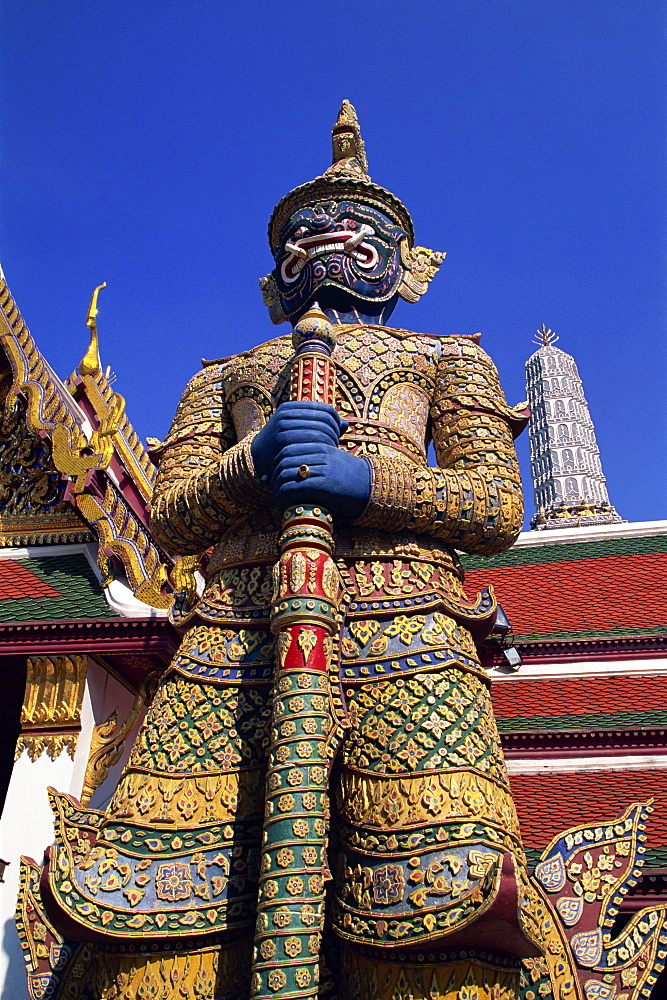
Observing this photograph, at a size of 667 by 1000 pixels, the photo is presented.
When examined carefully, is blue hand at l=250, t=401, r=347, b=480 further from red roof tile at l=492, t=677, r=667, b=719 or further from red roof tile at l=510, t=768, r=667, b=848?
red roof tile at l=492, t=677, r=667, b=719

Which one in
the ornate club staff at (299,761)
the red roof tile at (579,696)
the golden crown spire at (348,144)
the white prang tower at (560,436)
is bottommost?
the ornate club staff at (299,761)

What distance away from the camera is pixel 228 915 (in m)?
2.65

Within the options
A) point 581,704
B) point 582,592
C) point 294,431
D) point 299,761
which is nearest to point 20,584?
point 294,431

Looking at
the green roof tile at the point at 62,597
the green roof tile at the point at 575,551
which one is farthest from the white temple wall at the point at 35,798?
the green roof tile at the point at 575,551

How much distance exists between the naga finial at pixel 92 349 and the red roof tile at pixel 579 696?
13.2 ft

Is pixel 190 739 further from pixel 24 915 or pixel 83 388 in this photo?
pixel 83 388

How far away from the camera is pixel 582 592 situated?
7723 millimetres

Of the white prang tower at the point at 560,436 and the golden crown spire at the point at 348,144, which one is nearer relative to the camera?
the golden crown spire at the point at 348,144

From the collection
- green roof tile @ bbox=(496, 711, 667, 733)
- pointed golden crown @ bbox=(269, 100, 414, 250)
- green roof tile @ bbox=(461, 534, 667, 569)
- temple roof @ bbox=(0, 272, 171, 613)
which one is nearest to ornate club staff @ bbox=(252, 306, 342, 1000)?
pointed golden crown @ bbox=(269, 100, 414, 250)

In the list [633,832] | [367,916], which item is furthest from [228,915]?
[633,832]

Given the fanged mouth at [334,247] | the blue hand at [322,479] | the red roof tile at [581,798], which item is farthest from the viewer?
the red roof tile at [581,798]

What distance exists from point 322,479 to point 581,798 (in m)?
3.12

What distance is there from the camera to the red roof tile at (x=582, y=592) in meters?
7.07

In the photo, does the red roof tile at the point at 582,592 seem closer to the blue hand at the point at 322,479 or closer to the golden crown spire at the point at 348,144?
the golden crown spire at the point at 348,144
